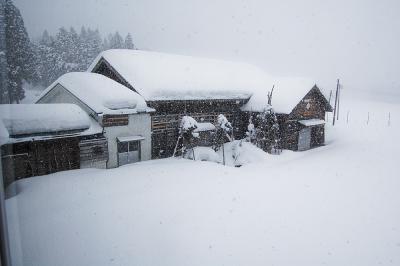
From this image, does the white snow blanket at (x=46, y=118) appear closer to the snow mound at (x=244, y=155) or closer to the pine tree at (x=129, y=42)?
the snow mound at (x=244, y=155)

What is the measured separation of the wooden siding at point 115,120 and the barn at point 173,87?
72.0 inches

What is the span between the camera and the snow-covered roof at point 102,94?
13.7 metres

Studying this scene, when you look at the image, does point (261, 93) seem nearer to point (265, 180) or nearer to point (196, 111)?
point (196, 111)

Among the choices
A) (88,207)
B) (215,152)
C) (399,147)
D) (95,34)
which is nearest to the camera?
(88,207)

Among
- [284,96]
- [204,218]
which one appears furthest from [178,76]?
[204,218]

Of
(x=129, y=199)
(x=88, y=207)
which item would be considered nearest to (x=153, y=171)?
(x=129, y=199)

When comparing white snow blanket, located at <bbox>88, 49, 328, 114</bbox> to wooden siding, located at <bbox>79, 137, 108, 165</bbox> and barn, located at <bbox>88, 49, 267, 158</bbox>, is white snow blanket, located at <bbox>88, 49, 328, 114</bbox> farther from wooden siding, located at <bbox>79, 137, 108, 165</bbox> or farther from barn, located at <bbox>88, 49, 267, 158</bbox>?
wooden siding, located at <bbox>79, 137, 108, 165</bbox>

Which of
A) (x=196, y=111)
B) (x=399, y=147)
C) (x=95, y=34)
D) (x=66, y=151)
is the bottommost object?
(x=399, y=147)

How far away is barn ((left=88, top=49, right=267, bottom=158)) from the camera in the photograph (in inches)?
648

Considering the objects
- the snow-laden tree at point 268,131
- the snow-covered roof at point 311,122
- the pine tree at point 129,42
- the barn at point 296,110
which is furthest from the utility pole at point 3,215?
the pine tree at point 129,42

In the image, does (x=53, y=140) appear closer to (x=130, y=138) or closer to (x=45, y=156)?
(x=45, y=156)

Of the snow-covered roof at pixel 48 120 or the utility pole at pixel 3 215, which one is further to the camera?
the snow-covered roof at pixel 48 120

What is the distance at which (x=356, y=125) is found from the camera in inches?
1294

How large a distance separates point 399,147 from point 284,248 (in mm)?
20116
